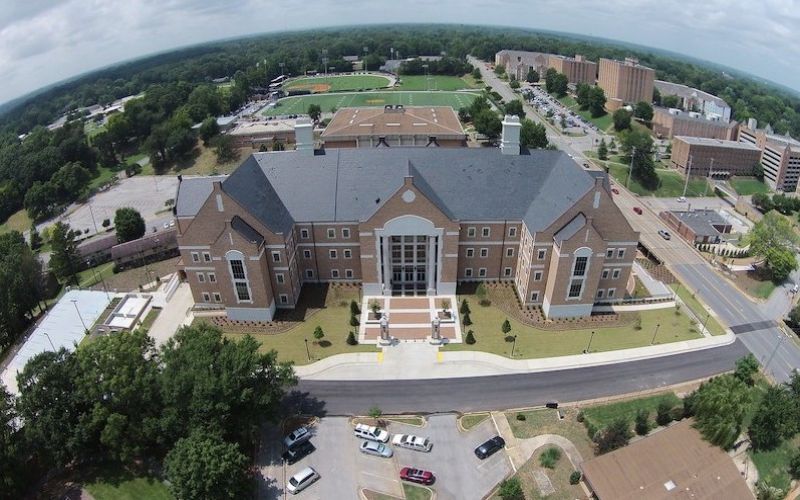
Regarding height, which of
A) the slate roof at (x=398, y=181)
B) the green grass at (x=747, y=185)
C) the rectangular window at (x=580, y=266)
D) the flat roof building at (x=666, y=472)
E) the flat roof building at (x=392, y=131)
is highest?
the slate roof at (x=398, y=181)

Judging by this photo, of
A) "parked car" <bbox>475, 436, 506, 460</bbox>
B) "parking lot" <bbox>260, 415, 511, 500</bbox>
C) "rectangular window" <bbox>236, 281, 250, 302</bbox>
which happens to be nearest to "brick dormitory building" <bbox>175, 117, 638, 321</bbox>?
"rectangular window" <bbox>236, 281, 250, 302</bbox>

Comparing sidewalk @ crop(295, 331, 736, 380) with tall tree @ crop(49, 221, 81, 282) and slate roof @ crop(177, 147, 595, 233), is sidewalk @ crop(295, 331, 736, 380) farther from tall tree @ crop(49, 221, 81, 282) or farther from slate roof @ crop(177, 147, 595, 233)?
tall tree @ crop(49, 221, 81, 282)

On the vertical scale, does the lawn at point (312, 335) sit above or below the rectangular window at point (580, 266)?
below

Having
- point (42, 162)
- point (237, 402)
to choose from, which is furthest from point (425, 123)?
point (42, 162)

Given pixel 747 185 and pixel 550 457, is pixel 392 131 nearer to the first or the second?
pixel 550 457

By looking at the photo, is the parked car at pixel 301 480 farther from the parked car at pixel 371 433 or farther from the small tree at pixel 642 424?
the small tree at pixel 642 424

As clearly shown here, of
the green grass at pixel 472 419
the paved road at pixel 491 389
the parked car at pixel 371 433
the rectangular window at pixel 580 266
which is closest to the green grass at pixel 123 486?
the paved road at pixel 491 389

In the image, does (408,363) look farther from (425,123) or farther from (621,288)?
(425,123)
